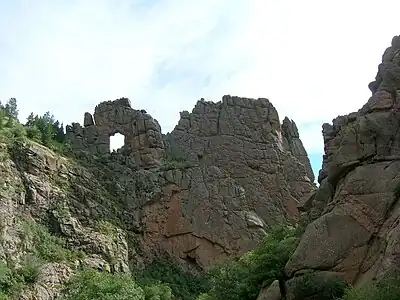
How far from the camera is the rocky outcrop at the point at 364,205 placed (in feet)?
71.6

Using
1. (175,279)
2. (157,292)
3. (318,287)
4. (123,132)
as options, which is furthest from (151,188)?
(318,287)

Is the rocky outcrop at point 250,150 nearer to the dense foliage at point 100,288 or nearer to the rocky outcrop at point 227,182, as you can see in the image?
the rocky outcrop at point 227,182

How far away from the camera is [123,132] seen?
205 ft

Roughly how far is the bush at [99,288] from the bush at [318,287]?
18950 mm

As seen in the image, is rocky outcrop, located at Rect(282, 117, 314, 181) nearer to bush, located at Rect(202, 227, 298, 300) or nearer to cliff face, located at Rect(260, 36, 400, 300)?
bush, located at Rect(202, 227, 298, 300)

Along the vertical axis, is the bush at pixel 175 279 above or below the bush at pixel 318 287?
above

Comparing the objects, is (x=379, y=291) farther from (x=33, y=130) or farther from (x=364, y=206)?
(x=33, y=130)

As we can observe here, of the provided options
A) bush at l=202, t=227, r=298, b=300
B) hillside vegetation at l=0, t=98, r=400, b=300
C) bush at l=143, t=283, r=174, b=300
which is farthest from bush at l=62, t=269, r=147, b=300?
bush at l=202, t=227, r=298, b=300

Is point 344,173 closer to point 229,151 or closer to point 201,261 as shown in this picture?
point 201,261

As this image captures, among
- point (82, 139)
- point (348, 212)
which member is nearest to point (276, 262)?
point (348, 212)

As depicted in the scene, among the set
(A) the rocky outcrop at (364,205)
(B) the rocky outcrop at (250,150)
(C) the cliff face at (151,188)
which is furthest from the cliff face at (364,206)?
(B) the rocky outcrop at (250,150)

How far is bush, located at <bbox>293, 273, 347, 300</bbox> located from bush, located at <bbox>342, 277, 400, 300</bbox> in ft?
5.50

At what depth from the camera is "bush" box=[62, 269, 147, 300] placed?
38.2 m

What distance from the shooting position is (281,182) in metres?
62.2
